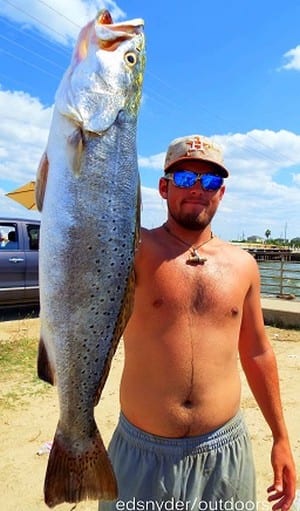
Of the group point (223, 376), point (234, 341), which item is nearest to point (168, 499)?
point (223, 376)

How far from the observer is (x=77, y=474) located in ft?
6.01

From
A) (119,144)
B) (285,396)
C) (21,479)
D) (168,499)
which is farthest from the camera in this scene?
(285,396)

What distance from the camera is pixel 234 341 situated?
247 centimetres

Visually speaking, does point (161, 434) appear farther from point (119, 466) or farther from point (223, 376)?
point (223, 376)

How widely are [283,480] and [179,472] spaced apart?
2.08 ft

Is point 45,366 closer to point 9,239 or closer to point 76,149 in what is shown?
point 76,149

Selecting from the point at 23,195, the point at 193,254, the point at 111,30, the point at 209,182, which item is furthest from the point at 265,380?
the point at 23,195

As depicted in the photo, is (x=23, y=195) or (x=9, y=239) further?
(x=9, y=239)

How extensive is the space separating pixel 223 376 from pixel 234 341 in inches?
7.4

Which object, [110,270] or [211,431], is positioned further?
[211,431]

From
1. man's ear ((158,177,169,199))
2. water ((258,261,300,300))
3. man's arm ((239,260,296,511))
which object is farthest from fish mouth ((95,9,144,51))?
water ((258,261,300,300))

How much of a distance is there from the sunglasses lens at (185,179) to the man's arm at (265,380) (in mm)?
601

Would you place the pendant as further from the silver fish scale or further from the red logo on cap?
the silver fish scale

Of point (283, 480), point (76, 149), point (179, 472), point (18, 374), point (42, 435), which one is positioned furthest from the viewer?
point (18, 374)
